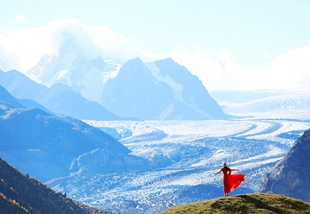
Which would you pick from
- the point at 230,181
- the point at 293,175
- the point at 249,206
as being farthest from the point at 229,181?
the point at 293,175

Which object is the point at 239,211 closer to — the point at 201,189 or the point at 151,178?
the point at 201,189

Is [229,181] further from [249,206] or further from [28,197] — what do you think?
[28,197]

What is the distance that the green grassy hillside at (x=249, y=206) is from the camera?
26.7 metres

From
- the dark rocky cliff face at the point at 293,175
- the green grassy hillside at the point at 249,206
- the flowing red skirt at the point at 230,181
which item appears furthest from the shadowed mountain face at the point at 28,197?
the dark rocky cliff face at the point at 293,175

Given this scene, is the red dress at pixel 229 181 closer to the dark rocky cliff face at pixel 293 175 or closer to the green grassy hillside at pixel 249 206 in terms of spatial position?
the green grassy hillside at pixel 249 206

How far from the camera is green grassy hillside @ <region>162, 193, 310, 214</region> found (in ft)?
87.5

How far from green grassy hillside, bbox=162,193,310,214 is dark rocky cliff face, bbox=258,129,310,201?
78.4 m

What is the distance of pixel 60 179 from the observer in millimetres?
173125

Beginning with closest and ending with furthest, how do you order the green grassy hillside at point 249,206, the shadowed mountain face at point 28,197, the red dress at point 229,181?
the green grassy hillside at point 249,206 < the red dress at point 229,181 < the shadowed mountain face at point 28,197

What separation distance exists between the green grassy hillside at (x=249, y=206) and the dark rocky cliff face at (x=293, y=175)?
78.4 metres

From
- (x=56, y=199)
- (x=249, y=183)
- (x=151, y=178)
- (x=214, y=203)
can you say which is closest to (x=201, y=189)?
(x=249, y=183)

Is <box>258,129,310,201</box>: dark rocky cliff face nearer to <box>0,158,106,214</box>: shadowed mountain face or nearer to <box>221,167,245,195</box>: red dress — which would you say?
<box>0,158,106,214</box>: shadowed mountain face

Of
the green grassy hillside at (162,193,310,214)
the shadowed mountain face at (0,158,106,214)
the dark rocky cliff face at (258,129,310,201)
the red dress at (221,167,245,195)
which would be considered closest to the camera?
the green grassy hillside at (162,193,310,214)

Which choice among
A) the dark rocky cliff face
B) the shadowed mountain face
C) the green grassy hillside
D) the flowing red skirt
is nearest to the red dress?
the flowing red skirt
